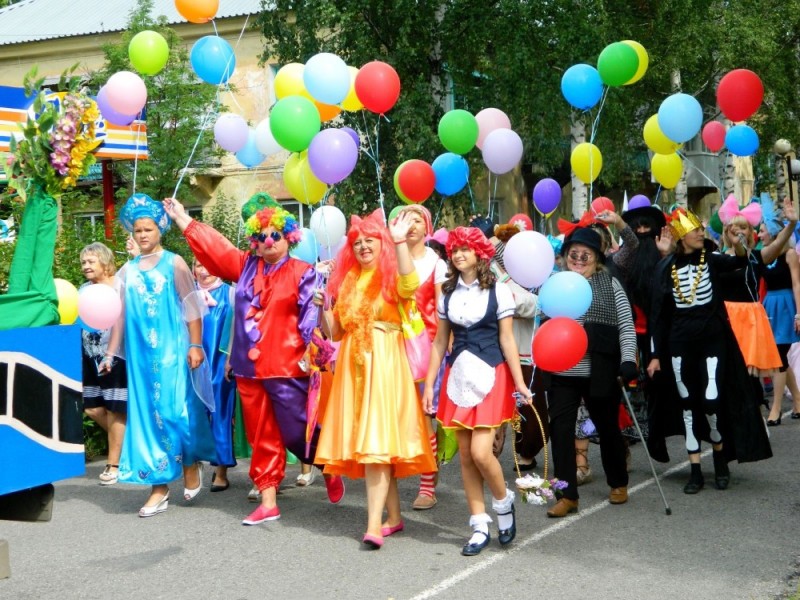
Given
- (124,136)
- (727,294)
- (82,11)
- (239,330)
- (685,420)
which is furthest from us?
(82,11)

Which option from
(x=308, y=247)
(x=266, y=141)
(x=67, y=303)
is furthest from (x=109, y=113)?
(x=67, y=303)

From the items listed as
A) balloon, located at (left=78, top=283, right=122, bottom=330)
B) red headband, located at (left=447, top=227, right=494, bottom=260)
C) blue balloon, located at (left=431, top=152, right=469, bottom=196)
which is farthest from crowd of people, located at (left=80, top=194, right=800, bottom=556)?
blue balloon, located at (left=431, top=152, right=469, bottom=196)

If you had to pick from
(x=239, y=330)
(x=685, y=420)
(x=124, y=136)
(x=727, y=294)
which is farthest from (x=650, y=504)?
(x=124, y=136)

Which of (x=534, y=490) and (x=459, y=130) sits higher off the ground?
(x=459, y=130)

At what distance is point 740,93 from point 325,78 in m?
3.43

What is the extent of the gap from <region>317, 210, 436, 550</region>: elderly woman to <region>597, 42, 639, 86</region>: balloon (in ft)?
12.6

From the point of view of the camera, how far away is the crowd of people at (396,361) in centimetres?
605

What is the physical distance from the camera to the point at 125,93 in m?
7.84

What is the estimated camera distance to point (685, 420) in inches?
298

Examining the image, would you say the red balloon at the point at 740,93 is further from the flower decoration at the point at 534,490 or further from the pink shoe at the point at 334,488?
the pink shoe at the point at 334,488

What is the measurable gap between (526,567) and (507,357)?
1.14 meters

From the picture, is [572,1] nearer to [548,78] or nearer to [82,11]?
[548,78]

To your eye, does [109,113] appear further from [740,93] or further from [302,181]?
[740,93]

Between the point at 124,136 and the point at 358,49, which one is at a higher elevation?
the point at 358,49
